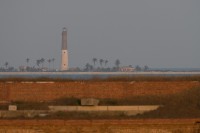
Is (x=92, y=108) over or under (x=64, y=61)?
under

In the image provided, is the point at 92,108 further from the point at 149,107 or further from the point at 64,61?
the point at 64,61

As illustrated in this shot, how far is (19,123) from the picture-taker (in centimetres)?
1392

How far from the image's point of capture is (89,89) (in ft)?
78.5

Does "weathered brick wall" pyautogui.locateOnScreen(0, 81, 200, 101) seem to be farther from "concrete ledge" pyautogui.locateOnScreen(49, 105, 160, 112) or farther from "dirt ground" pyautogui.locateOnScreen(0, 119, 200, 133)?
"dirt ground" pyautogui.locateOnScreen(0, 119, 200, 133)

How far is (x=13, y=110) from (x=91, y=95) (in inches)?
263

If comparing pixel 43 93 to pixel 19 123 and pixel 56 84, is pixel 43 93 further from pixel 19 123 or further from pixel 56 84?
pixel 19 123

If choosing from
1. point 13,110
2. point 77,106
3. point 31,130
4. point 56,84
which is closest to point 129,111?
point 77,106

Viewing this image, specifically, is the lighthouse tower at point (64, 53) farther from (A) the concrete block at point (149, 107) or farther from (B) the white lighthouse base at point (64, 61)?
(A) the concrete block at point (149, 107)

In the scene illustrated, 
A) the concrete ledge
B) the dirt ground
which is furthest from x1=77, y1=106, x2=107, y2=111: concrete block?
the dirt ground

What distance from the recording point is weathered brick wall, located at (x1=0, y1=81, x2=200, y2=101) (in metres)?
23.8

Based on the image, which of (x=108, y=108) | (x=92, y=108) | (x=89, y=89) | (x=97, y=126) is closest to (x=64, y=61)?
(x=89, y=89)

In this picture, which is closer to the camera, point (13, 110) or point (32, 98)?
point (13, 110)

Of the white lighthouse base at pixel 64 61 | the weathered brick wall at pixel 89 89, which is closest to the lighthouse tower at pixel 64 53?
the white lighthouse base at pixel 64 61

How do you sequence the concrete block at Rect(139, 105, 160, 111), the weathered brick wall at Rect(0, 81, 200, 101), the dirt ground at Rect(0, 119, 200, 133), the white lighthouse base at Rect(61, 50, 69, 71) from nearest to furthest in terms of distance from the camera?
the dirt ground at Rect(0, 119, 200, 133) → the concrete block at Rect(139, 105, 160, 111) → the weathered brick wall at Rect(0, 81, 200, 101) → the white lighthouse base at Rect(61, 50, 69, 71)
